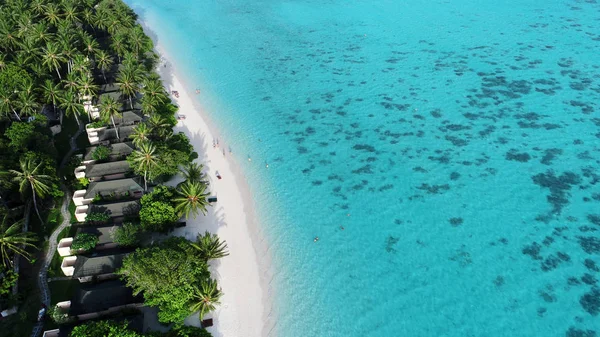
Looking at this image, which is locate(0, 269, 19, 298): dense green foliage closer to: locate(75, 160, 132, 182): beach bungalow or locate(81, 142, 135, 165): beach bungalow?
locate(75, 160, 132, 182): beach bungalow

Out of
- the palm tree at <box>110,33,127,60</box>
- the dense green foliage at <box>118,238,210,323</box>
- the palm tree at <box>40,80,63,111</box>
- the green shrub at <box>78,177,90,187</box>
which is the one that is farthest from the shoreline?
the palm tree at <box>110,33,127,60</box>

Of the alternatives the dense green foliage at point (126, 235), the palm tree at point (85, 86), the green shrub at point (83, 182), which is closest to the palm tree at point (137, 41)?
the palm tree at point (85, 86)

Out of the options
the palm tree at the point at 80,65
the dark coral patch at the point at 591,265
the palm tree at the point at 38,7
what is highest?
the palm tree at the point at 38,7

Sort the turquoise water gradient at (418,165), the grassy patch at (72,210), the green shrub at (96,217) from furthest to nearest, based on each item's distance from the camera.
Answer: the grassy patch at (72,210)
the green shrub at (96,217)
the turquoise water gradient at (418,165)

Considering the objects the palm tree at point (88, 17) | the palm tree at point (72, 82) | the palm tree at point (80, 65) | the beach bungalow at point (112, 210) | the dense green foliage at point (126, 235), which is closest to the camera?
the dense green foliage at point (126, 235)

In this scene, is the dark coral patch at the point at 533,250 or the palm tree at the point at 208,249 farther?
the dark coral patch at the point at 533,250

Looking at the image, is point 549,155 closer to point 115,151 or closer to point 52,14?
point 115,151

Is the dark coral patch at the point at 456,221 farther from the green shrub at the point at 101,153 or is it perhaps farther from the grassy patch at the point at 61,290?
the green shrub at the point at 101,153

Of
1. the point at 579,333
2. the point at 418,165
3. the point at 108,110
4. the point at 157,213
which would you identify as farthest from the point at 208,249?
the point at 579,333
